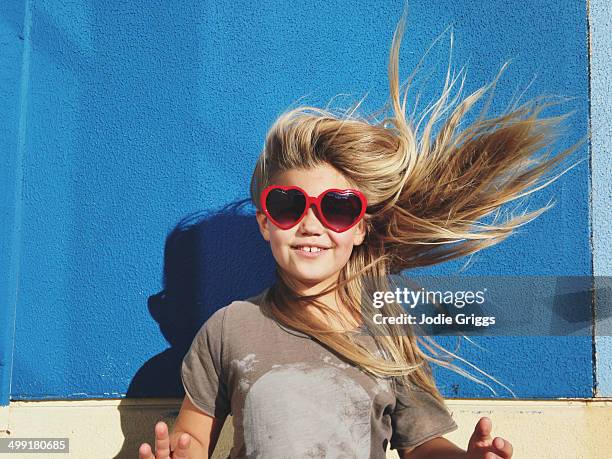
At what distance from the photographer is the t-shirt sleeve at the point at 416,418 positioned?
1.77 meters

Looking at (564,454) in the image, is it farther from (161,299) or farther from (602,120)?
(161,299)

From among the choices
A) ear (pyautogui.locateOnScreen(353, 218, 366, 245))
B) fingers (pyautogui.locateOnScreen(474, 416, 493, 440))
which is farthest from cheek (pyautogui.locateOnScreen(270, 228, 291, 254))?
fingers (pyautogui.locateOnScreen(474, 416, 493, 440))

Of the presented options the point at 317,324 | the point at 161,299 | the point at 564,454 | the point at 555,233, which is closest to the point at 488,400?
the point at 564,454

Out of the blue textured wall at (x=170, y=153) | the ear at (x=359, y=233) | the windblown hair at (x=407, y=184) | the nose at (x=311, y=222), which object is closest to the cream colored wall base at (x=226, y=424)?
the blue textured wall at (x=170, y=153)

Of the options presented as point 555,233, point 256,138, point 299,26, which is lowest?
point 555,233

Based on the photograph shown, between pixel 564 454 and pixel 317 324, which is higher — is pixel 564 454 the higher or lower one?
the lower one

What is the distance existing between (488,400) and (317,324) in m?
0.87

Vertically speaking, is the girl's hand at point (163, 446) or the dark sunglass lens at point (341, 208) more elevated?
the dark sunglass lens at point (341, 208)

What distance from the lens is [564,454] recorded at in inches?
87.1

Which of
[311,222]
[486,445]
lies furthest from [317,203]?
[486,445]

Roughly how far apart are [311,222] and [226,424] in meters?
0.93

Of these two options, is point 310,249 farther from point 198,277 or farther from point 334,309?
point 198,277

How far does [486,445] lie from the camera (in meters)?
1.63

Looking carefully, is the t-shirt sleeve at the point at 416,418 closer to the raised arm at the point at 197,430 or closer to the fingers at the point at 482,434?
the fingers at the point at 482,434
